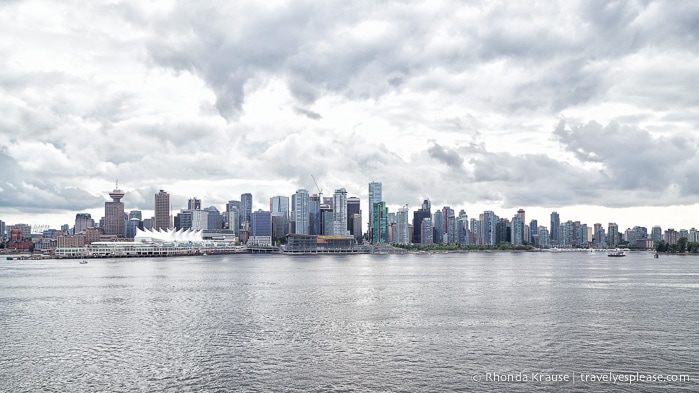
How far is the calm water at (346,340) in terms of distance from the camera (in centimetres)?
3316

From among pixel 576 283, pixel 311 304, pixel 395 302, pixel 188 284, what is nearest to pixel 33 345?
pixel 311 304

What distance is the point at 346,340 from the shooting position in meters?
A: 43.2

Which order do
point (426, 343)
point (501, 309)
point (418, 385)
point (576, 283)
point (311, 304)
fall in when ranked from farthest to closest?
1. point (576, 283)
2. point (311, 304)
3. point (501, 309)
4. point (426, 343)
5. point (418, 385)

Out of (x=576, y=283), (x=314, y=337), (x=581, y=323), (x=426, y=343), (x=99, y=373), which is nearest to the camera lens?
(x=99, y=373)

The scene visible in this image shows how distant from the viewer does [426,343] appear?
41562mm

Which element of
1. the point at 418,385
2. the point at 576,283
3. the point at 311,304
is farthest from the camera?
the point at 576,283

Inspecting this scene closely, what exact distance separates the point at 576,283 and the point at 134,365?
72538 mm

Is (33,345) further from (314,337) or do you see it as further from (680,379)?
(680,379)

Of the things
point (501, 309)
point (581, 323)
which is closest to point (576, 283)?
point (501, 309)

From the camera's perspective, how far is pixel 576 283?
3533 inches

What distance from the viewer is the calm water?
33.2 metres

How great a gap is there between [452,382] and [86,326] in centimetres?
3388

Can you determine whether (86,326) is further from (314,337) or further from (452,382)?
(452,382)

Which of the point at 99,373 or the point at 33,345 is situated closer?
the point at 99,373
